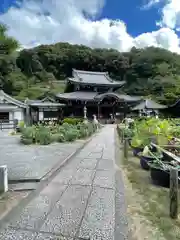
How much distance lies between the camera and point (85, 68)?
4909 cm

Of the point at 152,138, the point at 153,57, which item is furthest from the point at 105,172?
the point at 153,57

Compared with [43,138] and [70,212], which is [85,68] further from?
[70,212]

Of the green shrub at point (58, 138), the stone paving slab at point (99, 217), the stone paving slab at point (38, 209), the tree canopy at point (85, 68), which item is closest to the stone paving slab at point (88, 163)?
the stone paving slab at point (38, 209)

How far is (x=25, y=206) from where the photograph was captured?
2.97 meters

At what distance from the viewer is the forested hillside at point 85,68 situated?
35.3 meters

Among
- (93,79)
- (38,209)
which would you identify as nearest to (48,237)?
(38,209)

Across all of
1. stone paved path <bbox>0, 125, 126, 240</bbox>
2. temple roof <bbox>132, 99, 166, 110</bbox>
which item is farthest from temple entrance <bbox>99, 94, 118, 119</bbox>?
stone paved path <bbox>0, 125, 126, 240</bbox>

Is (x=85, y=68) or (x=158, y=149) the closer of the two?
(x=158, y=149)

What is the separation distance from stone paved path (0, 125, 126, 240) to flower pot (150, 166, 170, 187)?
855 mm

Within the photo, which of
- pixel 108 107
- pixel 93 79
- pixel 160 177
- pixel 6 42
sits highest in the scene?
pixel 93 79

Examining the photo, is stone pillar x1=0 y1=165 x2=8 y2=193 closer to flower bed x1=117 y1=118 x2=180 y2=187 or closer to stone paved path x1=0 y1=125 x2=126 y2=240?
stone paved path x1=0 y1=125 x2=126 y2=240

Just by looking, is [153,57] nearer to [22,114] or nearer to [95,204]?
[22,114]

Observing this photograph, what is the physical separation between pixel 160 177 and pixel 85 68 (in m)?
47.3

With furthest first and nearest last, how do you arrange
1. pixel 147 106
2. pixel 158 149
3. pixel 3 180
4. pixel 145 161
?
1. pixel 147 106
2. pixel 145 161
3. pixel 158 149
4. pixel 3 180
